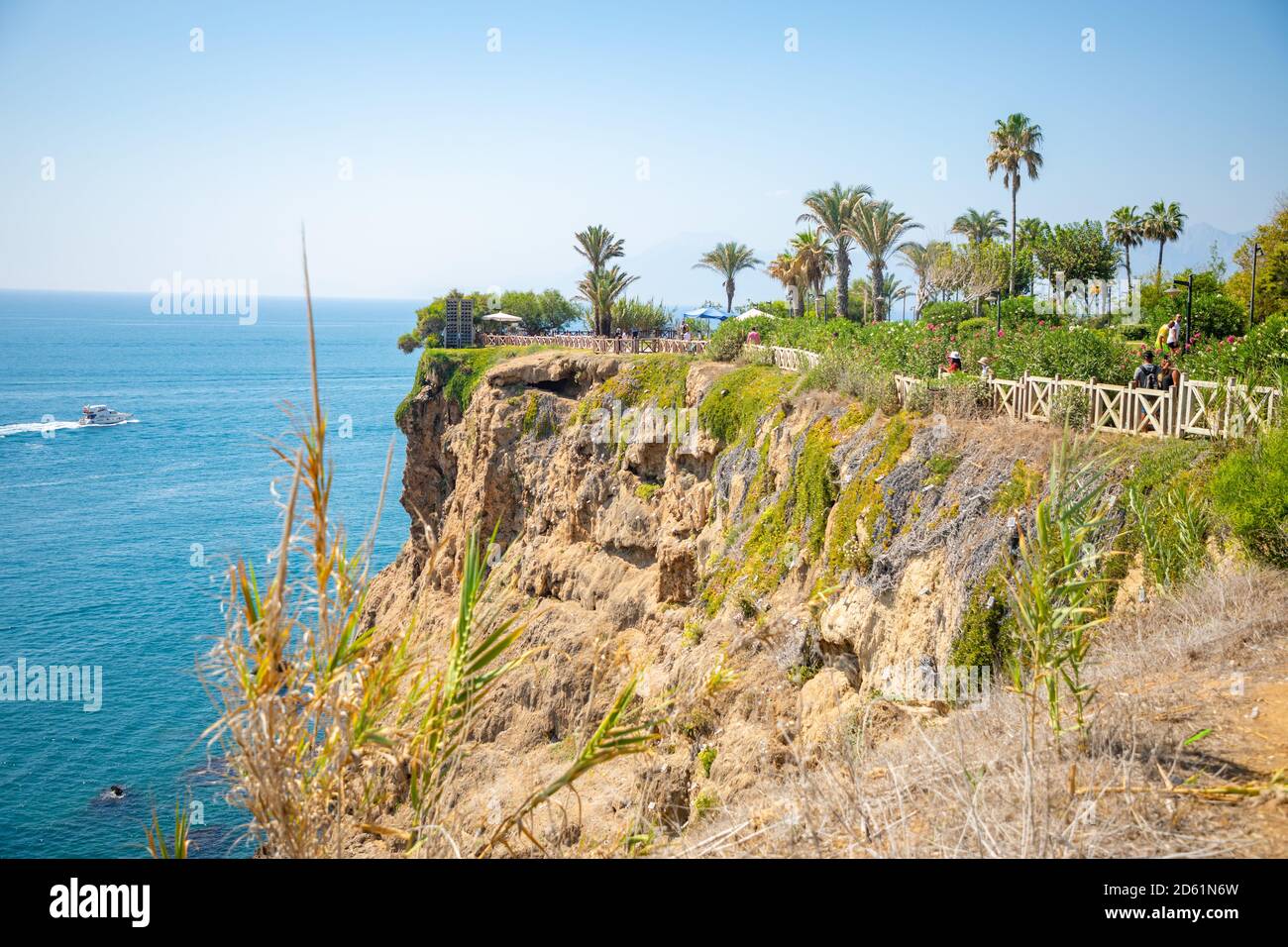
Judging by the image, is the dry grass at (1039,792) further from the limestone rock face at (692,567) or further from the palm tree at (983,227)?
the palm tree at (983,227)

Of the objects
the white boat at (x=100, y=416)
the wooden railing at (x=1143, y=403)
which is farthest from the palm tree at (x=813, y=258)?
the white boat at (x=100, y=416)

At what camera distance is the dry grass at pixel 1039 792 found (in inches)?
199

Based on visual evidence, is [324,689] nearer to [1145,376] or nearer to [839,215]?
[1145,376]

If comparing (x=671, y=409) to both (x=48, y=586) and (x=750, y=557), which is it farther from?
(x=48, y=586)

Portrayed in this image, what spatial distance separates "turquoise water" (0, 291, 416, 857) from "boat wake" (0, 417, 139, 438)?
1.16 ft

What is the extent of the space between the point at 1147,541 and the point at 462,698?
34.0 ft

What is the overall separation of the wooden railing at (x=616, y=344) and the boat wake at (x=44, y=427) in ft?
198

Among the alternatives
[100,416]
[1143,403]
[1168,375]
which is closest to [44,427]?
[100,416]

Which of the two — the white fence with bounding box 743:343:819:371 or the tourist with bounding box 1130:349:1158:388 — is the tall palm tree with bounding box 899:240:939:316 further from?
the tourist with bounding box 1130:349:1158:388

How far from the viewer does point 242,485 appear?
6631 centimetres

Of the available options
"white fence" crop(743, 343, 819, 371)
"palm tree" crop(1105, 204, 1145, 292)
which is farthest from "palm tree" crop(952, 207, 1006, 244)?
"white fence" crop(743, 343, 819, 371)

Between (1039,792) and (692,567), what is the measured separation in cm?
2334
